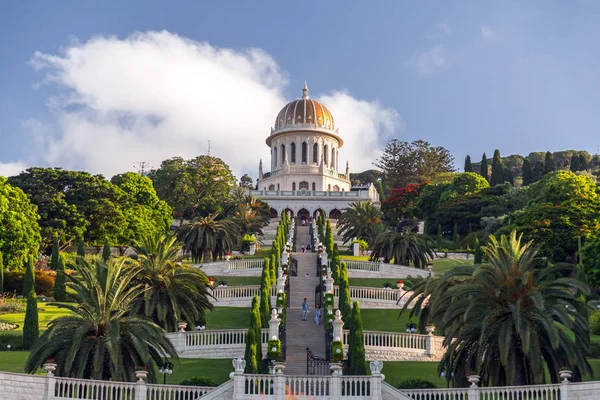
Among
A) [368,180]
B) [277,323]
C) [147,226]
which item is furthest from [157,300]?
[368,180]

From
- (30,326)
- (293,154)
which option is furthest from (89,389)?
(293,154)

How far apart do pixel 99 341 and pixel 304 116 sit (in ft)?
320

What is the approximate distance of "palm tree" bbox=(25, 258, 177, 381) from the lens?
25.4 metres

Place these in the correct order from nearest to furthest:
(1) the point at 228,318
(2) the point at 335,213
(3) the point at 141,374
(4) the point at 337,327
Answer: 1. (3) the point at 141,374
2. (4) the point at 337,327
3. (1) the point at 228,318
4. (2) the point at 335,213

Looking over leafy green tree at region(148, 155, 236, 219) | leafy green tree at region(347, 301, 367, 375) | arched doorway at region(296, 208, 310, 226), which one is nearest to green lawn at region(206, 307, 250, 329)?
leafy green tree at region(347, 301, 367, 375)

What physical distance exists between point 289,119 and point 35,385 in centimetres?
9941

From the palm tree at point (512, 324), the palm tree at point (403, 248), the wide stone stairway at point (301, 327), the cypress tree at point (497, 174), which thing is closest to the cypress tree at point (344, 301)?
the wide stone stairway at point (301, 327)

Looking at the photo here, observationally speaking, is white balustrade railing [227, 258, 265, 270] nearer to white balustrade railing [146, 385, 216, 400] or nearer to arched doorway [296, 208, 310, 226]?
white balustrade railing [146, 385, 216, 400]

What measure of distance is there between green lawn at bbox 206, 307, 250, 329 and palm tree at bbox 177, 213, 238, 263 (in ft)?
45.1

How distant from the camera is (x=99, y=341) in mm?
25797

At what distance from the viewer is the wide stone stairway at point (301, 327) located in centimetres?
3205

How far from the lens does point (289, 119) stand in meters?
122

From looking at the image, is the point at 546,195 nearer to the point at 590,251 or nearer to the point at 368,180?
the point at 590,251

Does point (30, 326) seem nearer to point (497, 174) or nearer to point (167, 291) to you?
point (167, 291)
